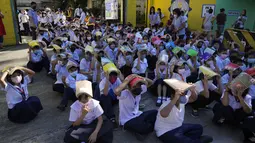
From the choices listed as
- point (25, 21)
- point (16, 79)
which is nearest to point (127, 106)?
point (16, 79)

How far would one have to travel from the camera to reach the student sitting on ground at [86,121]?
2795mm

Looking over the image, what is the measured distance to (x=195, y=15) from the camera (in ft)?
40.1

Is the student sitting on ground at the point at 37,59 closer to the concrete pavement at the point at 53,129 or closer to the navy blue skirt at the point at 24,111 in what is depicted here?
the concrete pavement at the point at 53,129

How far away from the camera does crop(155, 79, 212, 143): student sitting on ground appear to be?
2758 mm

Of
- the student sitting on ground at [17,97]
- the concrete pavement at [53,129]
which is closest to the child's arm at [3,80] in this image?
the student sitting on ground at [17,97]

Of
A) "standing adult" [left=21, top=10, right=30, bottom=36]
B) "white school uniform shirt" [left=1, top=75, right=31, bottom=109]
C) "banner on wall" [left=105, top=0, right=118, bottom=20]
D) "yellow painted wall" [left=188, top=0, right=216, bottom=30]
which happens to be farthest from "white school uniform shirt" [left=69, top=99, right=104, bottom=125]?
"banner on wall" [left=105, top=0, right=118, bottom=20]

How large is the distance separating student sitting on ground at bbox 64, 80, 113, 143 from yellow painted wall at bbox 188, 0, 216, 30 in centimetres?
1065

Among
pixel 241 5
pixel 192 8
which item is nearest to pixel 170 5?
pixel 192 8

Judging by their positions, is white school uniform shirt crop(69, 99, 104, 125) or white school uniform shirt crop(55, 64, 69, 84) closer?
white school uniform shirt crop(69, 99, 104, 125)

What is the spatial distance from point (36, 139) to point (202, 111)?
3.03 metres

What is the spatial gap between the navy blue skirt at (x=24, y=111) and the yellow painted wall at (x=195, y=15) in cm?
1065

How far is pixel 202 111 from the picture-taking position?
4148 millimetres

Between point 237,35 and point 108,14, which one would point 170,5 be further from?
point 237,35

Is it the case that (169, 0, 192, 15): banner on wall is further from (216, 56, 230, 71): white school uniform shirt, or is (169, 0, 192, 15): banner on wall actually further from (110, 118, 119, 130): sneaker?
(110, 118, 119, 130): sneaker
